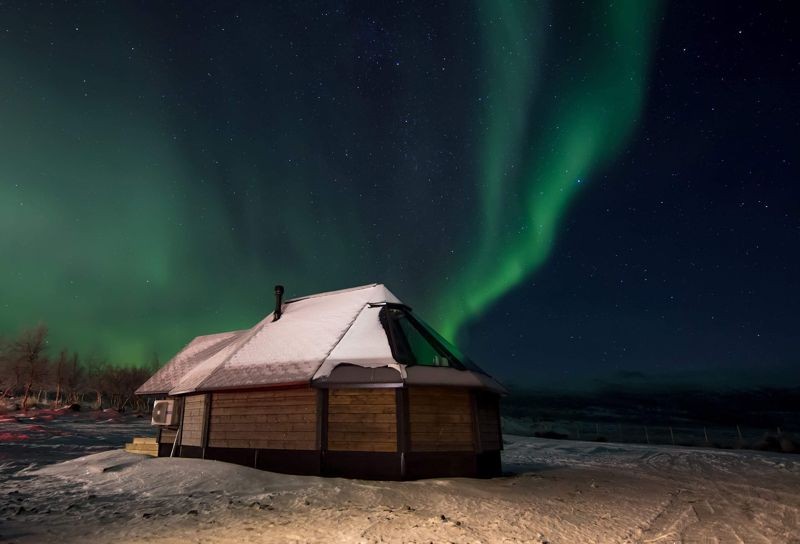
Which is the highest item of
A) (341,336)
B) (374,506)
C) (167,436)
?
(341,336)

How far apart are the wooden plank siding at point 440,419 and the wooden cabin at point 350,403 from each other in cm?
3

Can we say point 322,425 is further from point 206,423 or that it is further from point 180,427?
point 180,427

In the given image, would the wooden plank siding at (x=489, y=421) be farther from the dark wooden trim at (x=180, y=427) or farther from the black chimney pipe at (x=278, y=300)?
the dark wooden trim at (x=180, y=427)

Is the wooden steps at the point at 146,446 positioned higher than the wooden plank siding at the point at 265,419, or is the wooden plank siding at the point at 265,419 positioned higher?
the wooden plank siding at the point at 265,419

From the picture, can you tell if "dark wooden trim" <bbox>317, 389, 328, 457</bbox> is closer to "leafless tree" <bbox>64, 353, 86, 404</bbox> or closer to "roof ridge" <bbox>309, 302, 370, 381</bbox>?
"roof ridge" <bbox>309, 302, 370, 381</bbox>

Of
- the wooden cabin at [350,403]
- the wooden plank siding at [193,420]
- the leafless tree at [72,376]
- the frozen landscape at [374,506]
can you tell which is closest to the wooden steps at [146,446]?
the wooden cabin at [350,403]

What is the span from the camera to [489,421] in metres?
14.6

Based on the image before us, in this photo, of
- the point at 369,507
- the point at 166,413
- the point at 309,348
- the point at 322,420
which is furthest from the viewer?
the point at 166,413

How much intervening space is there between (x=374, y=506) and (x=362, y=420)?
12.0 feet

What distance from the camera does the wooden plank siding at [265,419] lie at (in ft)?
41.4

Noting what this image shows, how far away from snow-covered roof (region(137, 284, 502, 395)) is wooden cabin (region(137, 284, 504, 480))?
5 centimetres

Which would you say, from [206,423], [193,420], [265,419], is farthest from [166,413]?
[265,419]

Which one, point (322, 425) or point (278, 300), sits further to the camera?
point (278, 300)

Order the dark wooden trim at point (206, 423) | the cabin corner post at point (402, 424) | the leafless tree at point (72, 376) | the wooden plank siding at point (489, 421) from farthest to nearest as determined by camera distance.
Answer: the leafless tree at point (72, 376) → the dark wooden trim at point (206, 423) → the wooden plank siding at point (489, 421) → the cabin corner post at point (402, 424)
